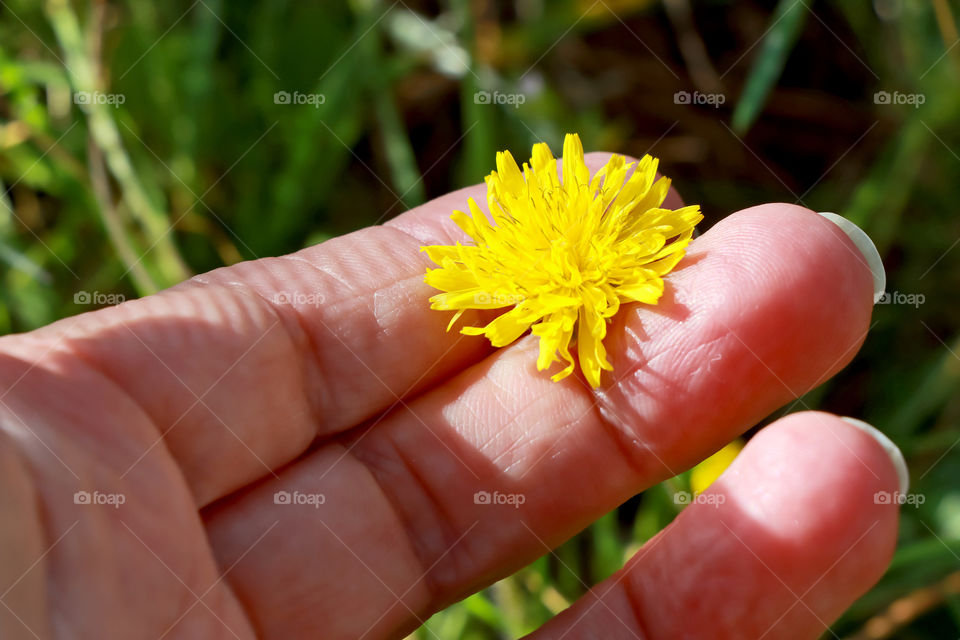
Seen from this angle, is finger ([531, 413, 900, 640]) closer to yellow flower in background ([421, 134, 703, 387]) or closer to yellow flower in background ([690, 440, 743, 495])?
yellow flower in background ([421, 134, 703, 387])

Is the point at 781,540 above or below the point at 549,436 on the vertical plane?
below

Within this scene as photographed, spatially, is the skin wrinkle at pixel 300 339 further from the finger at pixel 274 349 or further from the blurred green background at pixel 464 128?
the blurred green background at pixel 464 128

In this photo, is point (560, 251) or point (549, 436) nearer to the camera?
point (549, 436)

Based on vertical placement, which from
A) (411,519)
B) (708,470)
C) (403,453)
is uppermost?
(403,453)

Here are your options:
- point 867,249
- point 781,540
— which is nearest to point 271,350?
point 781,540

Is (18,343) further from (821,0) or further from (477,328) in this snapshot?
(821,0)

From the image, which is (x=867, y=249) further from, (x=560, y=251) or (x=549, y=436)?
(x=549, y=436)
